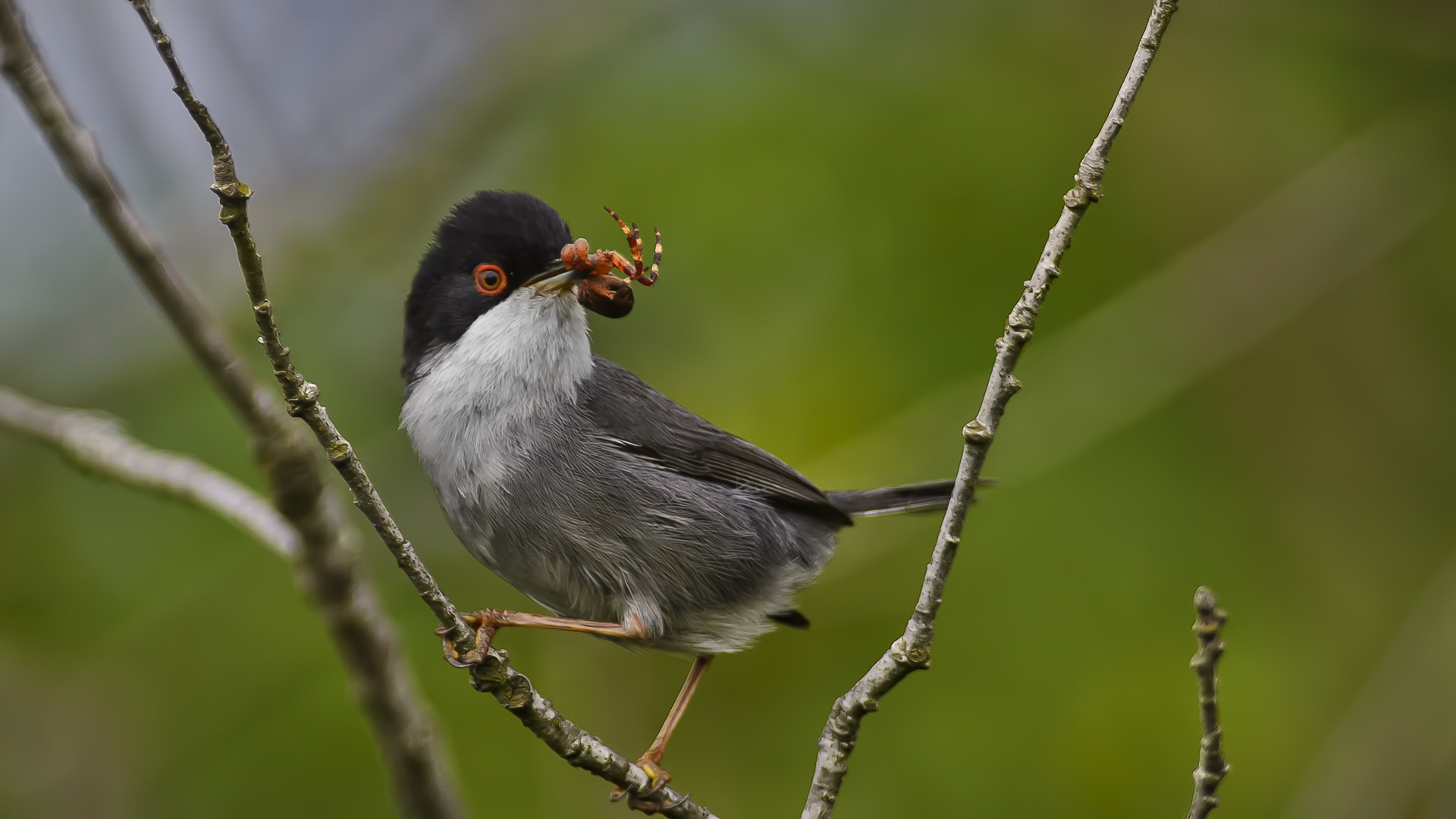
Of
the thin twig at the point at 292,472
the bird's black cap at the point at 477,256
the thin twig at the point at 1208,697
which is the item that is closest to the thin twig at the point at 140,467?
the thin twig at the point at 292,472

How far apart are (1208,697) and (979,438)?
0.80 meters

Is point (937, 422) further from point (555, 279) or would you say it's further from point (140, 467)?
point (140, 467)

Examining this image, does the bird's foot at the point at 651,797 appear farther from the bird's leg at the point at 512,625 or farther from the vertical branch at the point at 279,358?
the vertical branch at the point at 279,358

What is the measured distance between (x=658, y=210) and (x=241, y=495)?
4183 millimetres

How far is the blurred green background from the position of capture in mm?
5238

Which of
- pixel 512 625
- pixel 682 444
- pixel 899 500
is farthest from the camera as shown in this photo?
pixel 899 500

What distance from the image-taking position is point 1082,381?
18.1 ft

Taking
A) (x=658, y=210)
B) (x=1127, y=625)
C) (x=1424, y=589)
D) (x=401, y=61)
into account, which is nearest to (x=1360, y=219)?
(x=1424, y=589)

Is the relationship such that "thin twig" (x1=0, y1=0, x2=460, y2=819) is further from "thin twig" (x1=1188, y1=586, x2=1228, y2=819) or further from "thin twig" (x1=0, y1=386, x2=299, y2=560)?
"thin twig" (x1=1188, y1=586, x2=1228, y2=819)

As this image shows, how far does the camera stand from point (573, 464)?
3975 mm

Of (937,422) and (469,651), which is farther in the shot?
(937,422)

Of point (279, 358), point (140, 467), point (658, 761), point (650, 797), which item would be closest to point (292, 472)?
point (279, 358)

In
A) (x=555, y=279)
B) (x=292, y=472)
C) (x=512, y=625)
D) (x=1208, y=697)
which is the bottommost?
(x=292, y=472)

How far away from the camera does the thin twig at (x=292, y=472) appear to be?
113 cm
